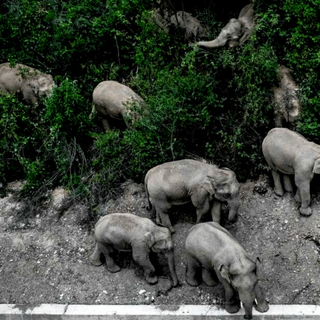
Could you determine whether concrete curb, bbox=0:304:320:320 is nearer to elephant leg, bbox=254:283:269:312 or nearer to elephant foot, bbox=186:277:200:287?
elephant leg, bbox=254:283:269:312

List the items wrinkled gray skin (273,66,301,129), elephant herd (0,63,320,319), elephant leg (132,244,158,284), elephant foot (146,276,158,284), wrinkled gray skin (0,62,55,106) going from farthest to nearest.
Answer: wrinkled gray skin (0,62,55,106)
wrinkled gray skin (273,66,301,129)
elephant foot (146,276,158,284)
elephant leg (132,244,158,284)
elephant herd (0,63,320,319)

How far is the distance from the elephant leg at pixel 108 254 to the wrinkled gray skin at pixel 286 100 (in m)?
3.59

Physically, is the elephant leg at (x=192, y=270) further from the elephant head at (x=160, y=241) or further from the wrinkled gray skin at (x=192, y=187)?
the wrinkled gray skin at (x=192, y=187)

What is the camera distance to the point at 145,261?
28.0 feet

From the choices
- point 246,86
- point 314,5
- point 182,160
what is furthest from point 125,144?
point 314,5

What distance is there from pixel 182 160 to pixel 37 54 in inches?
185

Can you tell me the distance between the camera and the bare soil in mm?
8469

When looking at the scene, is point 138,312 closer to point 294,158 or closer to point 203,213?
point 203,213

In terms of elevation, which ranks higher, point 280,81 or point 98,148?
point 280,81

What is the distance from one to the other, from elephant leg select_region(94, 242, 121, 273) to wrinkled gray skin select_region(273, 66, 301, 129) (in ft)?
11.8

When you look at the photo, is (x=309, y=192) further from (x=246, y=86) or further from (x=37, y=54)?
(x=37, y=54)

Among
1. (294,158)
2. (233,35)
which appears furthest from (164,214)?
(233,35)

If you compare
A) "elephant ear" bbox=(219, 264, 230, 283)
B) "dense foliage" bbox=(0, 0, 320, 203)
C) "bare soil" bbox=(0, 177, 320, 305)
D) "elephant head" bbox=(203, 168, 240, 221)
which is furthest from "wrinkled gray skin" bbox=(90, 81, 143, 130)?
"elephant ear" bbox=(219, 264, 230, 283)

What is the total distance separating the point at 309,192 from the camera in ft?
29.5
